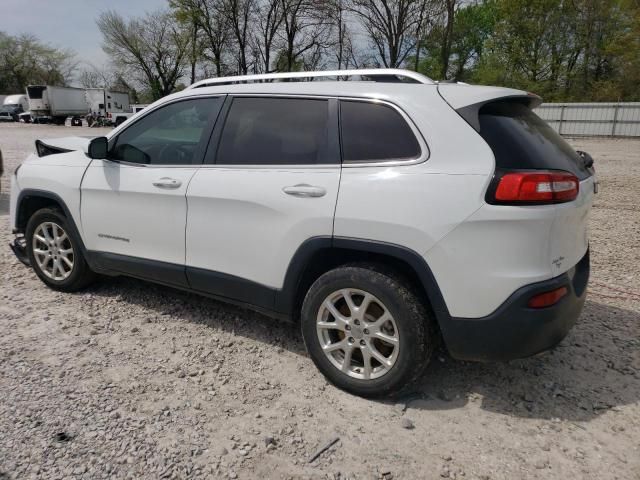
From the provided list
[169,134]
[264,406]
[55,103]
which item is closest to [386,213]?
[264,406]

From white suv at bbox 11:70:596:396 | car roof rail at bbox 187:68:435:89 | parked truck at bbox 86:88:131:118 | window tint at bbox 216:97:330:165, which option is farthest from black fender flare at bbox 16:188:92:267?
parked truck at bbox 86:88:131:118

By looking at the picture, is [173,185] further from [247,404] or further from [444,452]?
[444,452]

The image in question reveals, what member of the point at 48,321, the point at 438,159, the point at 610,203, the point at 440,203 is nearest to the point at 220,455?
the point at 440,203

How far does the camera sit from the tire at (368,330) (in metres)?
2.65

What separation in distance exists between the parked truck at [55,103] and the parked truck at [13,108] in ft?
22.1

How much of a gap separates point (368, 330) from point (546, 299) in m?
0.94

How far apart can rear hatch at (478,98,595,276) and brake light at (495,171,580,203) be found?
4cm

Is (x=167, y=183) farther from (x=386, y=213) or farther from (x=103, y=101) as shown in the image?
(x=103, y=101)

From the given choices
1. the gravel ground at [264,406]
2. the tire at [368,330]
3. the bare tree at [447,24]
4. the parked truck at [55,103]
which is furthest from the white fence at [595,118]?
the parked truck at [55,103]

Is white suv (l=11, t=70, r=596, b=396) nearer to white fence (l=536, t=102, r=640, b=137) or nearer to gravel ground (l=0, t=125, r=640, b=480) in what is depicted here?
gravel ground (l=0, t=125, r=640, b=480)

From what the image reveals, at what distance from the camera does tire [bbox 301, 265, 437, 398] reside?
265cm

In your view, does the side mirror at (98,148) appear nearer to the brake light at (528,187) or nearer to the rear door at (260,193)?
the rear door at (260,193)

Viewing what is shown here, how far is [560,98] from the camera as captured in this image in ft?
117

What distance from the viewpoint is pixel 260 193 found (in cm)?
304
